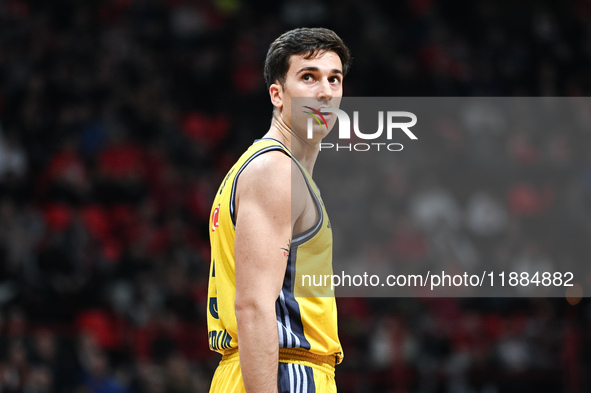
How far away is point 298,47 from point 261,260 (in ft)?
3.00

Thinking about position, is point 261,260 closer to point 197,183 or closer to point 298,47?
point 298,47

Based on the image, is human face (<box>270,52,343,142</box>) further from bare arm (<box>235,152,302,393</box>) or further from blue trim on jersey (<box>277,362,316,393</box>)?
blue trim on jersey (<box>277,362,316,393</box>)

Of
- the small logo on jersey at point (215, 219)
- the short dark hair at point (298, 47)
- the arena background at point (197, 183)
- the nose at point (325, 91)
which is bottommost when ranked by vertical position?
the small logo on jersey at point (215, 219)

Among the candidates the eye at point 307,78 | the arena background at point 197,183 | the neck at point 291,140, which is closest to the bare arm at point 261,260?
the neck at point 291,140

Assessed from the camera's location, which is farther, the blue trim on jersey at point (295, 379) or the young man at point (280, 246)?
the blue trim on jersey at point (295, 379)

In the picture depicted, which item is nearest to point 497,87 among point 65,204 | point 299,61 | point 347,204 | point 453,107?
point 453,107

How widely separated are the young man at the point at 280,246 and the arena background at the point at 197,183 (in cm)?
523

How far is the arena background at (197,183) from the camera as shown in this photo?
8172 millimetres

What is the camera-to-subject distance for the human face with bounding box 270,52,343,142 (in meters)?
3.15

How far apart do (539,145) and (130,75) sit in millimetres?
5921

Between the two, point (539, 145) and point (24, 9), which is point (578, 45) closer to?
point (539, 145)

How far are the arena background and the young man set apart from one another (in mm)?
5233

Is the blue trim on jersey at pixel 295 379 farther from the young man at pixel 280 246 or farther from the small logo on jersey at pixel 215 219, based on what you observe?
the small logo on jersey at pixel 215 219

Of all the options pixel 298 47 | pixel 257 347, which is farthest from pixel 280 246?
pixel 298 47
